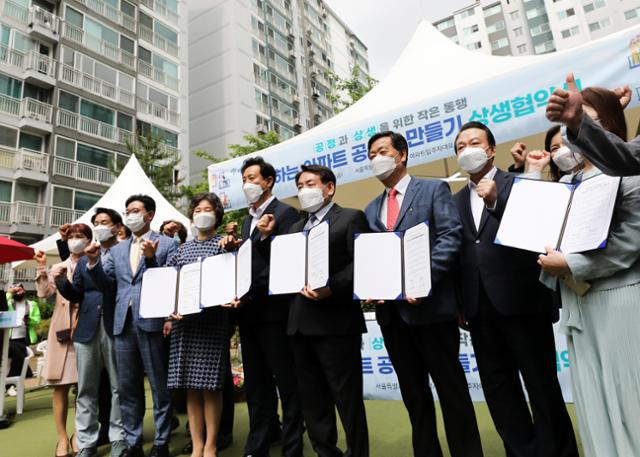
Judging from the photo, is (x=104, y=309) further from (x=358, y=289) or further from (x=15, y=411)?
(x=15, y=411)

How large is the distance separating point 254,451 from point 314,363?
2.33 feet

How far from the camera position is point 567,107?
1.38 metres

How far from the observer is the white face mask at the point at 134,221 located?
10.2 ft

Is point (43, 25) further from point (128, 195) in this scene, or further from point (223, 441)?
point (223, 441)

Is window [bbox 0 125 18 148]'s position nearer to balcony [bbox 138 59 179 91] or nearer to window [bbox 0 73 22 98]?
window [bbox 0 73 22 98]

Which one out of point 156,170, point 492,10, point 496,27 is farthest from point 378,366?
point 492,10

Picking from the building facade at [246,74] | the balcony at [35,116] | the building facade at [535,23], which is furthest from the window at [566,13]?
the balcony at [35,116]

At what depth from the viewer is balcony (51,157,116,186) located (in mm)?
17531

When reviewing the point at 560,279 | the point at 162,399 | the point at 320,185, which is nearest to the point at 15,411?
the point at 162,399

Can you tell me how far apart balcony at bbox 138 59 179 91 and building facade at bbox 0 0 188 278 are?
6 cm

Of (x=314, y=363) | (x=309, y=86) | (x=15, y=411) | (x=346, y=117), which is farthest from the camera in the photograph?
(x=309, y=86)

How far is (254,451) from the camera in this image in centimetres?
255

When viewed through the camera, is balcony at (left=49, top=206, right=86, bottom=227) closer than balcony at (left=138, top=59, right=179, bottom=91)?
Yes

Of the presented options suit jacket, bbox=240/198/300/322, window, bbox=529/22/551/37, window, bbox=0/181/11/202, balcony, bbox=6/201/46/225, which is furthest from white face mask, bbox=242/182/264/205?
window, bbox=529/22/551/37
